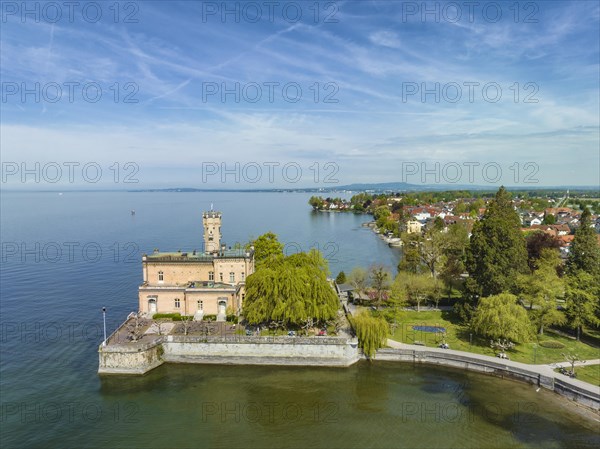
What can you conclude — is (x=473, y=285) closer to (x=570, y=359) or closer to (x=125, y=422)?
(x=570, y=359)

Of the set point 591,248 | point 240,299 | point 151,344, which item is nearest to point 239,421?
point 151,344

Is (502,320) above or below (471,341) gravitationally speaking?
above

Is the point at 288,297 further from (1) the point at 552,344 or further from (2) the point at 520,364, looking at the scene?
(1) the point at 552,344

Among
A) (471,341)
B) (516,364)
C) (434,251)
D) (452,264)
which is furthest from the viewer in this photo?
(434,251)

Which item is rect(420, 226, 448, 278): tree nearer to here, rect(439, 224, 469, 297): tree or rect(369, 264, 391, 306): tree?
rect(439, 224, 469, 297): tree

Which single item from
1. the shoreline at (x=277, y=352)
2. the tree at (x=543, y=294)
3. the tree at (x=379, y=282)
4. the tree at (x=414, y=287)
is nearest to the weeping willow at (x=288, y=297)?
the shoreline at (x=277, y=352)

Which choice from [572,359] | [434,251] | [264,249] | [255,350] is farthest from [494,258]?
[264,249]
